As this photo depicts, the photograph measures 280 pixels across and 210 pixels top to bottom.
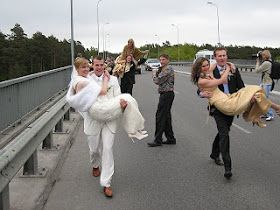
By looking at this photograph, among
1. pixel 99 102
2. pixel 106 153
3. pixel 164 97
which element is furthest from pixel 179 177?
pixel 164 97

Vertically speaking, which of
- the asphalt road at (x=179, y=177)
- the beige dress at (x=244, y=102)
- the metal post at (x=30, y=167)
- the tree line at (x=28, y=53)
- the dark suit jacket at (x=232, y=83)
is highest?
the tree line at (x=28, y=53)

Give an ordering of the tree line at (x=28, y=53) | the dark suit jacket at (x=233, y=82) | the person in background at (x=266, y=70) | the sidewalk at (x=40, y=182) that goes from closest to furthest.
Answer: the sidewalk at (x=40, y=182)
the dark suit jacket at (x=233, y=82)
the person in background at (x=266, y=70)
the tree line at (x=28, y=53)

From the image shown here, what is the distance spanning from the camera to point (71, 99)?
20.6 ft

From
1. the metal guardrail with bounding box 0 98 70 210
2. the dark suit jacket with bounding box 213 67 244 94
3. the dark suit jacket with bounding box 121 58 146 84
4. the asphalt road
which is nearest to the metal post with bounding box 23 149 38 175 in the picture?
the metal guardrail with bounding box 0 98 70 210

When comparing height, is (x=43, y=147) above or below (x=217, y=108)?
below

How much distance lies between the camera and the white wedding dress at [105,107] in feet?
20.5

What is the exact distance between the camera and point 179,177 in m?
7.16

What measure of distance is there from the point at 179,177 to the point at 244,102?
137 cm

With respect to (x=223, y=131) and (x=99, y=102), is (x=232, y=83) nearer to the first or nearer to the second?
(x=223, y=131)

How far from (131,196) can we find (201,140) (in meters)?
4.18

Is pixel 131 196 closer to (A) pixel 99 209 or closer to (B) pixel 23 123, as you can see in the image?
(A) pixel 99 209

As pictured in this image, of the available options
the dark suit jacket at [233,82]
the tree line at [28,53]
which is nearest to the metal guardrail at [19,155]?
the dark suit jacket at [233,82]

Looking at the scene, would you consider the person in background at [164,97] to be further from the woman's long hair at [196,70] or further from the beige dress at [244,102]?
the beige dress at [244,102]

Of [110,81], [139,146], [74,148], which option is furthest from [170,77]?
[110,81]
